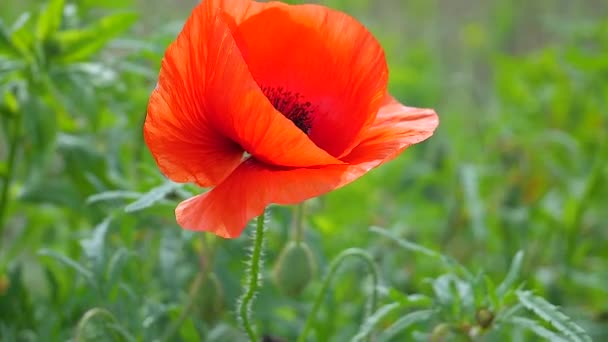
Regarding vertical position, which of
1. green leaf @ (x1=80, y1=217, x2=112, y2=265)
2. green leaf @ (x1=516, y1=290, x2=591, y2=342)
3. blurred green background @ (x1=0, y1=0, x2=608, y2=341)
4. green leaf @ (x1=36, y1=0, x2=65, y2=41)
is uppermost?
green leaf @ (x1=36, y1=0, x2=65, y2=41)

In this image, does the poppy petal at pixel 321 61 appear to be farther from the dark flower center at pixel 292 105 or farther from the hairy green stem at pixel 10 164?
the hairy green stem at pixel 10 164

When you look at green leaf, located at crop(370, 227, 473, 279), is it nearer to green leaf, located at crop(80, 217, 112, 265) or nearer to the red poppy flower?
the red poppy flower

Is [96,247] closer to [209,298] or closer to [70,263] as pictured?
[70,263]

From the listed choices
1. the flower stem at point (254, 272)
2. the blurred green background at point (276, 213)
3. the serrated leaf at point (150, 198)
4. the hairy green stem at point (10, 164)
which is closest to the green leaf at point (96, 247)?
the blurred green background at point (276, 213)

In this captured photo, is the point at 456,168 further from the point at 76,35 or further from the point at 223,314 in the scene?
the point at 76,35

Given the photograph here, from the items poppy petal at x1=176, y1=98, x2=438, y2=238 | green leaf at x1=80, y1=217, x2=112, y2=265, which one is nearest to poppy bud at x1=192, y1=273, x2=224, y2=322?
green leaf at x1=80, y1=217, x2=112, y2=265

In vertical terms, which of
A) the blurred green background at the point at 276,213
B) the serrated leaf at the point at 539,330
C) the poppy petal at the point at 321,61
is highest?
the poppy petal at the point at 321,61

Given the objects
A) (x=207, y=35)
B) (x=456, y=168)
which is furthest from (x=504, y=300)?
(x=456, y=168)

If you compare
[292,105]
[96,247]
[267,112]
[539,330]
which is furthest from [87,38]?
[539,330]
